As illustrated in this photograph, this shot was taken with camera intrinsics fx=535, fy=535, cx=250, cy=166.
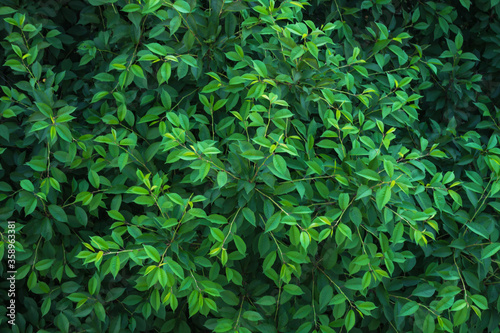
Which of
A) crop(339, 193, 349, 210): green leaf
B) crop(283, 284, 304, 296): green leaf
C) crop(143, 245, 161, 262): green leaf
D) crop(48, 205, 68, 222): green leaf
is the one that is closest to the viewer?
crop(143, 245, 161, 262): green leaf

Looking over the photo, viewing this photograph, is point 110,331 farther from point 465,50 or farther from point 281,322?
point 465,50

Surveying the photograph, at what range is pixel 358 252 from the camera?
206 cm

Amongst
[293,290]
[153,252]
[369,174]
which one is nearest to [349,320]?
[293,290]

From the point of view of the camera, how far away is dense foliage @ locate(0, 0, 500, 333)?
1946 mm

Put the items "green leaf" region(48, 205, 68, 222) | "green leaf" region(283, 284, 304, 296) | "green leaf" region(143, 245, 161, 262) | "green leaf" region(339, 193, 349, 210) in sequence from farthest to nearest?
"green leaf" region(48, 205, 68, 222) → "green leaf" region(283, 284, 304, 296) → "green leaf" region(339, 193, 349, 210) → "green leaf" region(143, 245, 161, 262)

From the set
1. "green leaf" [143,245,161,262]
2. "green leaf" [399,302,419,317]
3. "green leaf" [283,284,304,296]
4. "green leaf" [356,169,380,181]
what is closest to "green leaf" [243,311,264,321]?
"green leaf" [283,284,304,296]

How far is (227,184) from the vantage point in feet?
6.46

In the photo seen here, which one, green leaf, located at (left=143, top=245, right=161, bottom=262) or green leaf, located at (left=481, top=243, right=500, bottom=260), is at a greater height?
green leaf, located at (left=143, top=245, right=161, bottom=262)

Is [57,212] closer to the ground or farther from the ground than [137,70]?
closer to the ground

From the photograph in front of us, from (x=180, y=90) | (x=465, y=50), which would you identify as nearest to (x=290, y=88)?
(x=180, y=90)

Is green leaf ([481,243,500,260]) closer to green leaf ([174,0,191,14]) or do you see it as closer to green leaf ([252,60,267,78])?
green leaf ([252,60,267,78])

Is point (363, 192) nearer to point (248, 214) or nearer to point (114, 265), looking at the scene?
point (248, 214)

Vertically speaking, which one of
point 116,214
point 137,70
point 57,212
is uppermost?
point 137,70

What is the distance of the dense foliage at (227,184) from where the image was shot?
195 cm
